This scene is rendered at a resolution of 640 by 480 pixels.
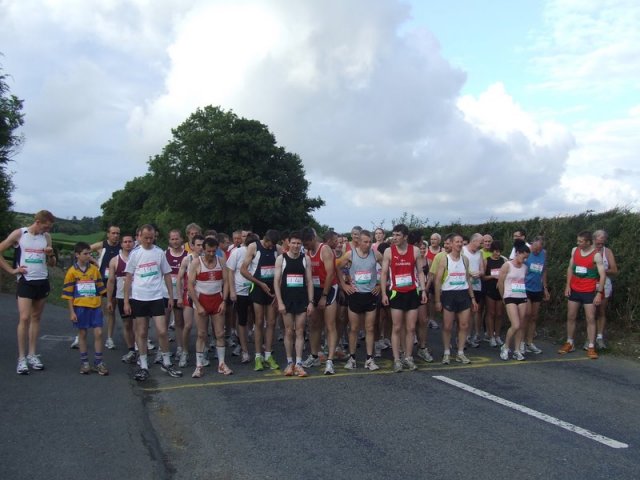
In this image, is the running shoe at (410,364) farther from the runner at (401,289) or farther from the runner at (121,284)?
the runner at (121,284)

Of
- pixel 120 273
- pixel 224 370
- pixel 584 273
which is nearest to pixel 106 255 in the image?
pixel 120 273

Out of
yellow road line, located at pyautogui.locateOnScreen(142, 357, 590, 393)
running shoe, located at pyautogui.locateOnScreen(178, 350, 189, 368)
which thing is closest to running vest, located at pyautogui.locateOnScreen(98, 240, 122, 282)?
running shoe, located at pyautogui.locateOnScreen(178, 350, 189, 368)

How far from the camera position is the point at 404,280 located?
8016mm

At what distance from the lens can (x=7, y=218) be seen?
26578mm

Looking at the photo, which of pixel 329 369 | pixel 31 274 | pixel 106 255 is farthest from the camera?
pixel 106 255

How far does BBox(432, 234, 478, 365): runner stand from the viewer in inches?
337

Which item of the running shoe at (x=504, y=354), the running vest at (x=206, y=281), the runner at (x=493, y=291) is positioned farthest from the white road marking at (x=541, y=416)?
the running vest at (x=206, y=281)

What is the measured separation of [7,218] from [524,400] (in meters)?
A: 26.7

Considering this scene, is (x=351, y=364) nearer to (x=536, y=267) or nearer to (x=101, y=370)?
(x=101, y=370)

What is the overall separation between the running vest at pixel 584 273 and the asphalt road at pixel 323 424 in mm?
1396

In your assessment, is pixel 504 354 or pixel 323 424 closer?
pixel 323 424

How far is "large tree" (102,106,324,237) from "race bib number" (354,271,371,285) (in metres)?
34.0

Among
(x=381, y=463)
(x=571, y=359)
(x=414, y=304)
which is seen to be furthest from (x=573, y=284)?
(x=381, y=463)

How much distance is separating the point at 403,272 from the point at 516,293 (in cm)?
212
